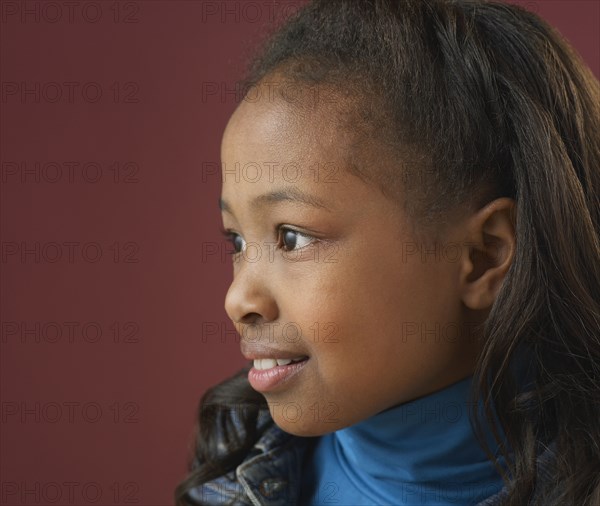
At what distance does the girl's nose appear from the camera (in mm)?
1135

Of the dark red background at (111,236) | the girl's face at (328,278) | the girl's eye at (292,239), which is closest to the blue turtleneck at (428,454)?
the girl's face at (328,278)

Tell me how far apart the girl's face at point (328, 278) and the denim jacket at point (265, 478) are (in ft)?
0.60

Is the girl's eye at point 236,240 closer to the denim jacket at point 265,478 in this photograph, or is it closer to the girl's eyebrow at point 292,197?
the girl's eyebrow at point 292,197

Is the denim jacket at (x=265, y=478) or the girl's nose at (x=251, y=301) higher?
the girl's nose at (x=251, y=301)

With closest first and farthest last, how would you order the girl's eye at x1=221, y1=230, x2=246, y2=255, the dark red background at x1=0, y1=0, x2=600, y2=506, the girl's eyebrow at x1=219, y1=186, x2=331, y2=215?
the girl's eyebrow at x1=219, y1=186, x2=331, y2=215 < the girl's eye at x1=221, y1=230, x2=246, y2=255 < the dark red background at x1=0, y1=0, x2=600, y2=506

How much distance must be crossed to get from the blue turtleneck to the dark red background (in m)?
0.64

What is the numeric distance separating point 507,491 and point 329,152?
0.46 meters

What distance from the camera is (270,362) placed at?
1182 mm

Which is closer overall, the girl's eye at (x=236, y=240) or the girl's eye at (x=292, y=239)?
the girl's eye at (x=292, y=239)

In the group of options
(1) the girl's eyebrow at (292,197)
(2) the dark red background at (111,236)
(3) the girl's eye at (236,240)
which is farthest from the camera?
(2) the dark red background at (111,236)

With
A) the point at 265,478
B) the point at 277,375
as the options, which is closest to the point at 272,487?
the point at 265,478

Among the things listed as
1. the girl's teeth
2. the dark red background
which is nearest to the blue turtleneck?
the girl's teeth

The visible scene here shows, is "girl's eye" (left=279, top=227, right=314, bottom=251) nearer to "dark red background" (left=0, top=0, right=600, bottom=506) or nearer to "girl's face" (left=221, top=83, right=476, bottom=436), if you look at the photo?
"girl's face" (left=221, top=83, right=476, bottom=436)

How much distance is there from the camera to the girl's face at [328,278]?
3.64 ft
